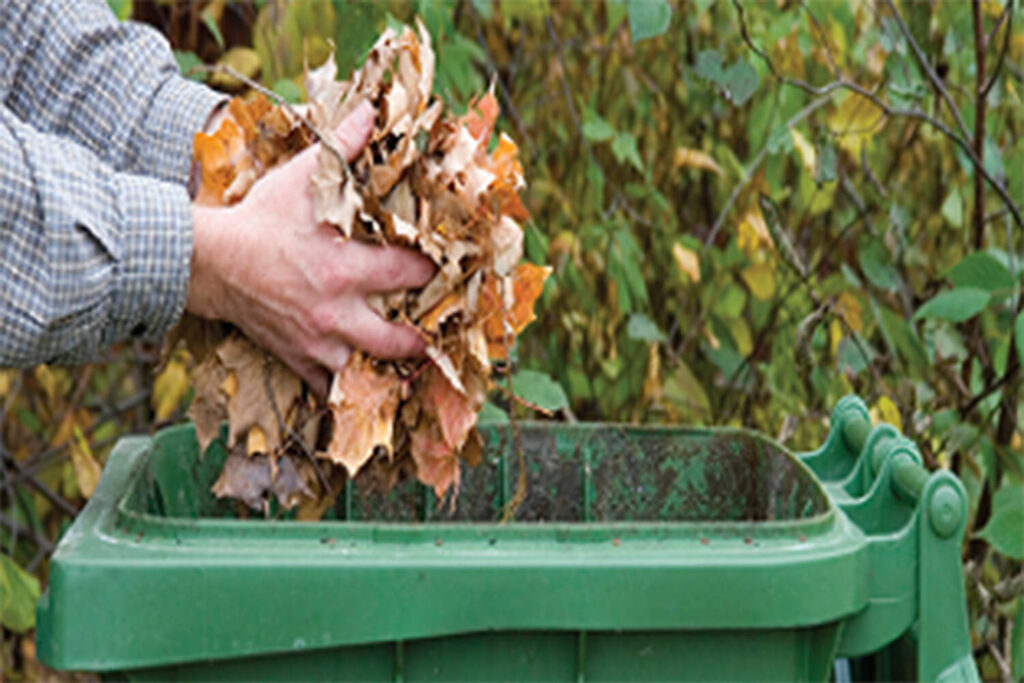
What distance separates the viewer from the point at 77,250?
100cm

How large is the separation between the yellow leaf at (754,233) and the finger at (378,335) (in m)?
1.01

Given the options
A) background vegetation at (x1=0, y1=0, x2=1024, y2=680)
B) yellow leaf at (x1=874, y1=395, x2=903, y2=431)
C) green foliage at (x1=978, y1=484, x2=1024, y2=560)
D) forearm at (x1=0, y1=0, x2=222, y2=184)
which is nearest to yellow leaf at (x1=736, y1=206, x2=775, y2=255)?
background vegetation at (x1=0, y1=0, x2=1024, y2=680)

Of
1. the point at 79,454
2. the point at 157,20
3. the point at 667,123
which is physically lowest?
the point at 79,454

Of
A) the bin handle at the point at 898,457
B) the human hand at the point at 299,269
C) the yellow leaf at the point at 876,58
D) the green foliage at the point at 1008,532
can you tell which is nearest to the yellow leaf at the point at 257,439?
the human hand at the point at 299,269

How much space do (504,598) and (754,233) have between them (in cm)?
118

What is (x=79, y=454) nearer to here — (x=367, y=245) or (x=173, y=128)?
(x=173, y=128)

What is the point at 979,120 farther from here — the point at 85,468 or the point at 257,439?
the point at 85,468

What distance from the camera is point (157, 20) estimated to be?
2467mm

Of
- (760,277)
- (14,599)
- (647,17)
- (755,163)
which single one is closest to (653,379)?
(760,277)

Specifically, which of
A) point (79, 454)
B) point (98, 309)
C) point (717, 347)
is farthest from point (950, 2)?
point (79, 454)

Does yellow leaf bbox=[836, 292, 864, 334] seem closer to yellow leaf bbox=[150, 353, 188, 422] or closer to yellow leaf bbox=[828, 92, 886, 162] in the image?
yellow leaf bbox=[828, 92, 886, 162]

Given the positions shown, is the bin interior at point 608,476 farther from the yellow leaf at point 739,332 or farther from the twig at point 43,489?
the twig at point 43,489

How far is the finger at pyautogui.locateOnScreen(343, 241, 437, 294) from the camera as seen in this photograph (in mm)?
1068

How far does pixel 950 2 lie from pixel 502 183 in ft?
3.44
